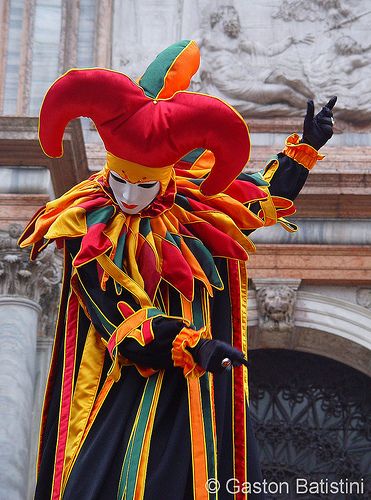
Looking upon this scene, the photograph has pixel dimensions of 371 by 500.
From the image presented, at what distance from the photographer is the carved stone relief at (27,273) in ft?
27.8

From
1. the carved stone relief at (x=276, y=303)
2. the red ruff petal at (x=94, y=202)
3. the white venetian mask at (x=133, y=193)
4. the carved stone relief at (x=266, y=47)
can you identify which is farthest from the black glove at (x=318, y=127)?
the carved stone relief at (x=266, y=47)

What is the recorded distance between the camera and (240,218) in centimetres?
550

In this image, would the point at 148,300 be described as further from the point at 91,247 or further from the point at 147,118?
the point at 147,118

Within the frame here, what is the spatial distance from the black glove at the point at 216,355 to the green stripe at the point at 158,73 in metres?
1.11

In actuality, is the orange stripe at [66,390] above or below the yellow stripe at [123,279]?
below

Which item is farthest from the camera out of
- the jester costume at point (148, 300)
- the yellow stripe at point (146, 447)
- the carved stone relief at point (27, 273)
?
the carved stone relief at point (27, 273)

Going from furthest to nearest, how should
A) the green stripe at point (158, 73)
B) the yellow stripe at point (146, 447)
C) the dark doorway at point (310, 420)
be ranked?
the dark doorway at point (310, 420), the green stripe at point (158, 73), the yellow stripe at point (146, 447)

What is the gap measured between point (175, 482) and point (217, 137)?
4.24ft

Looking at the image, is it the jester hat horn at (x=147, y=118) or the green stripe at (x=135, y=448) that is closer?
the green stripe at (x=135, y=448)

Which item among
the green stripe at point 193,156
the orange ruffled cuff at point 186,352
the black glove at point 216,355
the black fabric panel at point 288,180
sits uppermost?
the green stripe at point 193,156

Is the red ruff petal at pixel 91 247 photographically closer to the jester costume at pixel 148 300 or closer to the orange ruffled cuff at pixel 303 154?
the jester costume at pixel 148 300

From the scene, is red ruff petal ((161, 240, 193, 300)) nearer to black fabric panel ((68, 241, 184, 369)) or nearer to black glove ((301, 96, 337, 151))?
black fabric panel ((68, 241, 184, 369))

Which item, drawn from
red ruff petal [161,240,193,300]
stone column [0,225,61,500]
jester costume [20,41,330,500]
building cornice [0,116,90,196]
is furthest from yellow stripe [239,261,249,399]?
building cornice [0,116,90,196]

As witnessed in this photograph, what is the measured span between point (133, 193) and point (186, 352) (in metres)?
0.74
